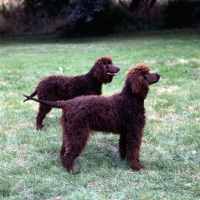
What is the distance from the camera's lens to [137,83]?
4.61m

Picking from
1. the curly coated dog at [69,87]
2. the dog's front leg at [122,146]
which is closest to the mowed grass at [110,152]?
the dog's front leg at [122,146]

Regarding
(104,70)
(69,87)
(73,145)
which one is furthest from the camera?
(69,87)

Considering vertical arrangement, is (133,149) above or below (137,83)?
below

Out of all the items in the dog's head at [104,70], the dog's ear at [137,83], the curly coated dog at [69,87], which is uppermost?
the dog's ear at [137,83]

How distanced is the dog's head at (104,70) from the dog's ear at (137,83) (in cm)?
128

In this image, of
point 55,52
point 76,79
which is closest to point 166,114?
point 76,79

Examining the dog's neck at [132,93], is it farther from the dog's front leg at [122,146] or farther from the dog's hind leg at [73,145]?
the dog's hind leg at [73,145]

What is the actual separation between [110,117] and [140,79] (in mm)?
587

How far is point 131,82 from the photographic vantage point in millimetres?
4664

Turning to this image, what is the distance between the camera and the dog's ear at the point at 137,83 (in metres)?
4.62

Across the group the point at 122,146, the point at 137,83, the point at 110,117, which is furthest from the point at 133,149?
the point at 137,83

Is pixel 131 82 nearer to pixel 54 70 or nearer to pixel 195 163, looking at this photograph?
pixel 195 163

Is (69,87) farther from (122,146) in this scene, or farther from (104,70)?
(122,146)

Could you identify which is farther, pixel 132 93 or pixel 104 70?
pixel 104 70
